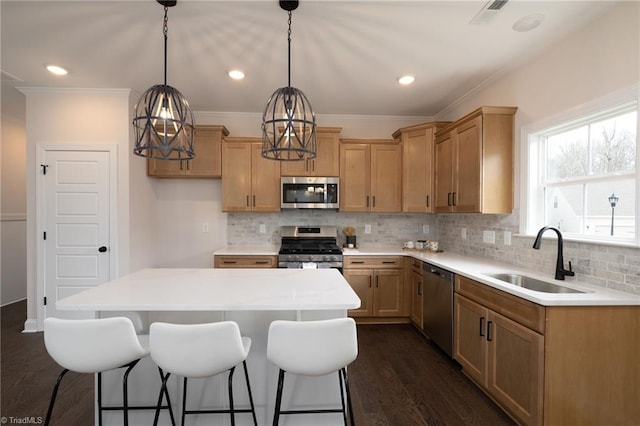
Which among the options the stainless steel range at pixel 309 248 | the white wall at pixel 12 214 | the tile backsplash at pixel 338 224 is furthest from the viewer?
the white wall at pixel 12 214

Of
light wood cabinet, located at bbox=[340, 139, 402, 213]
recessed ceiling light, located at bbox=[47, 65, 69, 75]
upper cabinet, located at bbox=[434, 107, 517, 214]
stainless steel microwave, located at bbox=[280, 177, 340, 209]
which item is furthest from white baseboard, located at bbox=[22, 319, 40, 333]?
upper cabinet, located at bbox=[434, 107, 517, 214]

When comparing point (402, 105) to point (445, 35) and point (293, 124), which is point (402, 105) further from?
point (293, 124)

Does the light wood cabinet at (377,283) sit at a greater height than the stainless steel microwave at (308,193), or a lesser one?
lesser

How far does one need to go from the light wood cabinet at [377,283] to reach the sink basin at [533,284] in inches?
51.7

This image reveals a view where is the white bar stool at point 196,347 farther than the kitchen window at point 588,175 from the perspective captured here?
No

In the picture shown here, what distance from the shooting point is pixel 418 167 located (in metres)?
3.77

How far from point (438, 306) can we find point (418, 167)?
1.70m

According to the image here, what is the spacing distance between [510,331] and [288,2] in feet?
8.37

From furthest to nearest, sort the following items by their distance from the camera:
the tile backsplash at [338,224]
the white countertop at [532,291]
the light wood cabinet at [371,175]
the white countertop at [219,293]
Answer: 1. the tile backsplash at [338,224]
2. the light wood cabinet at [371,175]
3. the white countertop at [532,291]
4. the white countertop at [219,293]

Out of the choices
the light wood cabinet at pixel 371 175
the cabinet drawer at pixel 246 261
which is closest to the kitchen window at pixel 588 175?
the light wood cabinet at pixel 371 175

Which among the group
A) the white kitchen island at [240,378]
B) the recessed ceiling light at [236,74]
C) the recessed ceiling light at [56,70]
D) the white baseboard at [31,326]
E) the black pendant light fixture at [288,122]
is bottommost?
the white baseboard at [31,326]

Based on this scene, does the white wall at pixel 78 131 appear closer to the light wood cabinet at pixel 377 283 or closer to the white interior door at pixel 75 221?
the white interior door at pixel 75 221

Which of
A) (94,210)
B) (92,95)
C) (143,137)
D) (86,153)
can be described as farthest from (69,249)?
(143,137)

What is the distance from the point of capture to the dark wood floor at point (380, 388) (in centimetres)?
202
